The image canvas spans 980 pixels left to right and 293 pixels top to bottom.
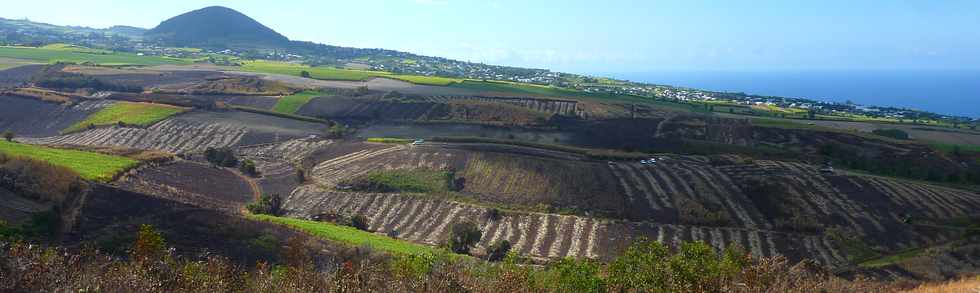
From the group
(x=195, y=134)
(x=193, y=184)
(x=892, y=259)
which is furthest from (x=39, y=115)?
(x=892, y=259)

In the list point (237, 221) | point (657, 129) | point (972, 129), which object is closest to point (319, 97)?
point (657, 129)

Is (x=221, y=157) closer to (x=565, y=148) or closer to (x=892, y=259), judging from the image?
(x=565, y=148)

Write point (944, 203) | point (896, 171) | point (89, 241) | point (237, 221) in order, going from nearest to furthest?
point (89, 241), point (237, 221), point (944, 203), point (896, 171)

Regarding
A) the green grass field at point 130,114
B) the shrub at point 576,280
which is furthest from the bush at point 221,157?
the shrub at point 576,280

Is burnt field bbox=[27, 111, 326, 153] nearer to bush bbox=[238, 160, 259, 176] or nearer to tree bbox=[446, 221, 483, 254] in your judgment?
bush bbox=[238, 160, 259, 176]

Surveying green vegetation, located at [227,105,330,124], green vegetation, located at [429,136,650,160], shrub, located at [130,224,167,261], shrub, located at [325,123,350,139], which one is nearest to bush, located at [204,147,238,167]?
shrub, located at [325,123,350,139]

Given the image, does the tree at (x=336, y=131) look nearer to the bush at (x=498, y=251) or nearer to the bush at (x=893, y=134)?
the bush at (x=498, y=251)

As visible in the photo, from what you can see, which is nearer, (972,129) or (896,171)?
(896,171)

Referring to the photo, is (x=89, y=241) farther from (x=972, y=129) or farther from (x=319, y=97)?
(x=972, y=129)
